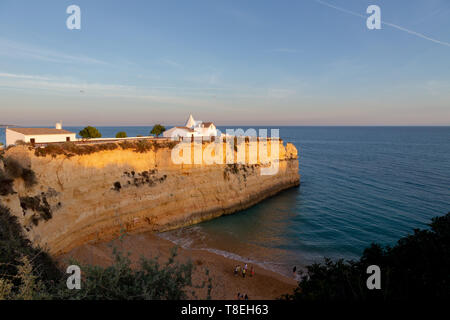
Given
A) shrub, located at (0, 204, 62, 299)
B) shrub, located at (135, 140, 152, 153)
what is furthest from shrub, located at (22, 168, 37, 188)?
shrub, located at (135, 140, 152, 153)

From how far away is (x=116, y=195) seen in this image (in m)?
22.4

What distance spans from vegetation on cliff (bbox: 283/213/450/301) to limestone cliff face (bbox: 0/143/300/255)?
1004 centimetres

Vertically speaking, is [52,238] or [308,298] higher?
[308,298]

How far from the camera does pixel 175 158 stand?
27562 mm

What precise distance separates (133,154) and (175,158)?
5153 millimetres

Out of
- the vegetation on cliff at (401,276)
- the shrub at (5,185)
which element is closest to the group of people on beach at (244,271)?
the vegetation on cliff at (401,276)

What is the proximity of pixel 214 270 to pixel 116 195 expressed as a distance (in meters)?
12.7

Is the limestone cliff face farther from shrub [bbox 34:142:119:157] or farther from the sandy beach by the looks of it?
the sandy beach

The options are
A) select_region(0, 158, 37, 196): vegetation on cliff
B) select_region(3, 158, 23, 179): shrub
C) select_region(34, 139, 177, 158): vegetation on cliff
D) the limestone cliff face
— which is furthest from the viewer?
select_region(34, 139, 177, 158): vegetation on cliff

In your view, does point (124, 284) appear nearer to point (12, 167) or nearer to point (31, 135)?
point (12, 167)

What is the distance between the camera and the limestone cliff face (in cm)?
1683
